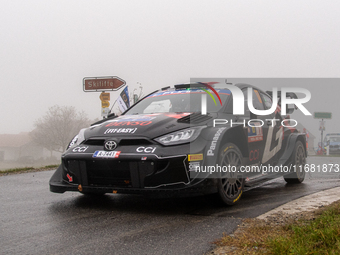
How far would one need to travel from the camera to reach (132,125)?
4.78 meters

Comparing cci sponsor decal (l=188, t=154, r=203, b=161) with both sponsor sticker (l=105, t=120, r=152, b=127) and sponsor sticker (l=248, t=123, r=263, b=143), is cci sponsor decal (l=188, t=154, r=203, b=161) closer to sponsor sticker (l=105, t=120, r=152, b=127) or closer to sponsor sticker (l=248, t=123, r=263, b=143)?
sponsor sticker (l=105, t=120, r=152, b=127)

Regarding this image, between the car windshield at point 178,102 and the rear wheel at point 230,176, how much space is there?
29.3 inches

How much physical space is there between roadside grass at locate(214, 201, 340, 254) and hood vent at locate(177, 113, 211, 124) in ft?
5.16

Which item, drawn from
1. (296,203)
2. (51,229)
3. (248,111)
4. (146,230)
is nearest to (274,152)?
(248,111)

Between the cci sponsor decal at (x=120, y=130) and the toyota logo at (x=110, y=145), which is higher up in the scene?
the cci sponsor decal at (x=120, y=130)

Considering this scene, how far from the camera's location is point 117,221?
404 centimetres

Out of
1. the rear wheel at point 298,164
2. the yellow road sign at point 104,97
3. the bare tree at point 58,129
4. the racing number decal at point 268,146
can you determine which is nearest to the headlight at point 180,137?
the racing number decal at point 268,146

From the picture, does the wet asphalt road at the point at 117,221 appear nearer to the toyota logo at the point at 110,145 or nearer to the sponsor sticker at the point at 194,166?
the sponsor sticker at the point at 194,166

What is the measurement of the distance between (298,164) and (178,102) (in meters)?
2.91

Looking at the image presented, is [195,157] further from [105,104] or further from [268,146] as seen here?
[105,104]

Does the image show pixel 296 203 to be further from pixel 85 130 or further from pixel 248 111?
pixel 85 130

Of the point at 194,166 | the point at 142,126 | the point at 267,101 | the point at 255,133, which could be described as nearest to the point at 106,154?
the point at 142,126

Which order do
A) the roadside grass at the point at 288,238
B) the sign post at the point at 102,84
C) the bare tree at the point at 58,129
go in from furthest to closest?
1. the bare tree at the point at 58,129
2. the sign post at the point at 102,84
3. the roadside grass at the point at 288,238

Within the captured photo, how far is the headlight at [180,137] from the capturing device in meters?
4.42
